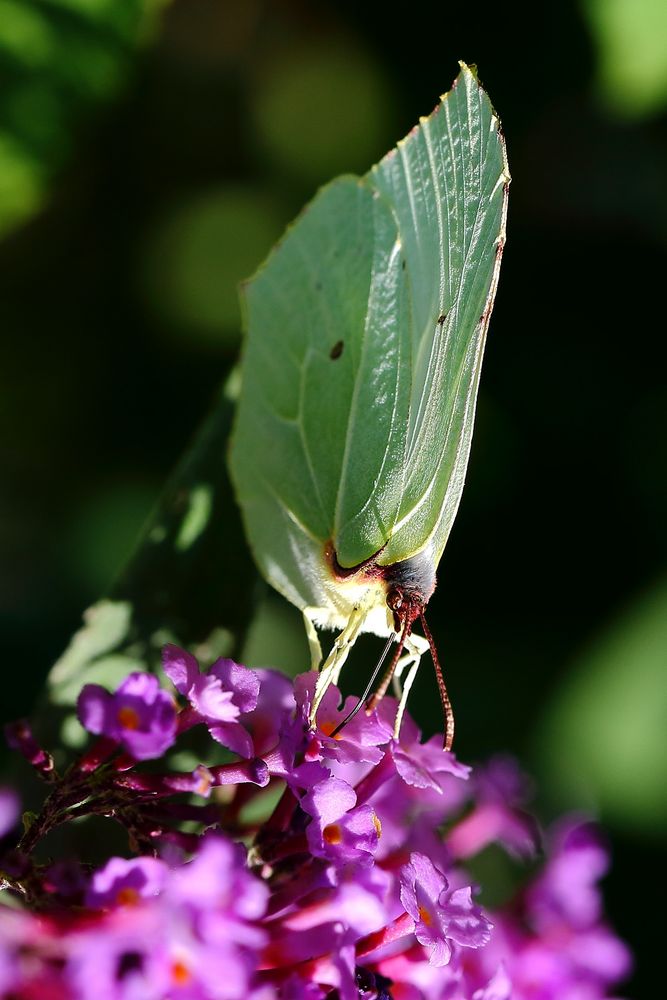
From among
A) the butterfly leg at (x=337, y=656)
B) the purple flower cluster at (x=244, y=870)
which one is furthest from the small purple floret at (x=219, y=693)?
the butterfly leg at (x=337, y=656)

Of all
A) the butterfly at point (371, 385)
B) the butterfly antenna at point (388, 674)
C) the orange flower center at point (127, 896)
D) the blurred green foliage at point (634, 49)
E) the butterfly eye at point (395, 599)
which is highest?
the blurred green foliage at point (634, 49)

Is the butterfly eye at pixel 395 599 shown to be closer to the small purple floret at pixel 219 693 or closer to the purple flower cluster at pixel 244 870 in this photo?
the purple flower cluster at pixel 244 870

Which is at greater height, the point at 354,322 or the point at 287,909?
the point at 354,322

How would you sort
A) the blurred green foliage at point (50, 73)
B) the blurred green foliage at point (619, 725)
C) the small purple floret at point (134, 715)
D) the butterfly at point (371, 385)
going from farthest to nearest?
the blurred green foliage at point (619, 725), the blurred green foliage at point (50, 73), the butterfly at point (371, 385), the small purple floret at point (134, 715)

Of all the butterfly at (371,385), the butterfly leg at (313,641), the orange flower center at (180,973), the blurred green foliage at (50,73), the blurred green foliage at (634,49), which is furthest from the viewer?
the blurred green foliage at (634,49)

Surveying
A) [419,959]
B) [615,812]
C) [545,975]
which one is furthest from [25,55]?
[615,812]

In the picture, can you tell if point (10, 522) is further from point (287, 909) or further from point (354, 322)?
point (287, 909)

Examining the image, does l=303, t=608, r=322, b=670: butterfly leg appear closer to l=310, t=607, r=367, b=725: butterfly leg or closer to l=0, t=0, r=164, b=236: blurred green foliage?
l=310, t=607, r=367, b=725: butterfly leg
